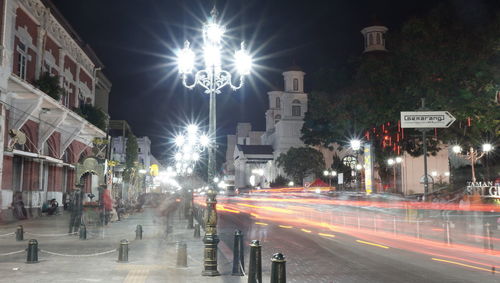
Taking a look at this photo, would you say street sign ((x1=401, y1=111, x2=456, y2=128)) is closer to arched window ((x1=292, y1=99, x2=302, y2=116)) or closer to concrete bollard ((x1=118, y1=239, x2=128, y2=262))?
concrete bollard ((x1=118, y1=239, x2=128, y2=262))

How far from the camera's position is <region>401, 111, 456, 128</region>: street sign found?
784 inches

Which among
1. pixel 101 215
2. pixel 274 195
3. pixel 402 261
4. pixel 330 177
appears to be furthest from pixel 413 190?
pixel 402 261

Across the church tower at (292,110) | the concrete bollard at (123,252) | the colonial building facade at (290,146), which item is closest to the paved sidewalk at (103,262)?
the concrete bollard at (123,252)

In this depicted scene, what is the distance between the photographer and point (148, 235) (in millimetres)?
16562

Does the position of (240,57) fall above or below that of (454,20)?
below

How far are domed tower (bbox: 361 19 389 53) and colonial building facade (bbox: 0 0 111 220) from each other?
173 ft

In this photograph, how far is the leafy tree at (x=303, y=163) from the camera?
260ft

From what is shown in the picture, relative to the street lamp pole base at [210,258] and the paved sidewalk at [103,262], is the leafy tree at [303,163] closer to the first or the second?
the paved sidewalk at [103,262]

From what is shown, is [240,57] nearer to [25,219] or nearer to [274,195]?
[25,219]

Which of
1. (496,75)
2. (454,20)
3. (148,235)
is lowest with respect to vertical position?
(148,235)

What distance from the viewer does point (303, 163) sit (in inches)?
3123

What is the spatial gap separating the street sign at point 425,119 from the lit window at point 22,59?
1923cm

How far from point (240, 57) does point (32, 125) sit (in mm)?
14700

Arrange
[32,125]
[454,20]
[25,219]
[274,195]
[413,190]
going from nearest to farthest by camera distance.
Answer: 1. [25,219]
2. [32,125]
3. [454,20]
4. [274,195]
5. [413,190]
